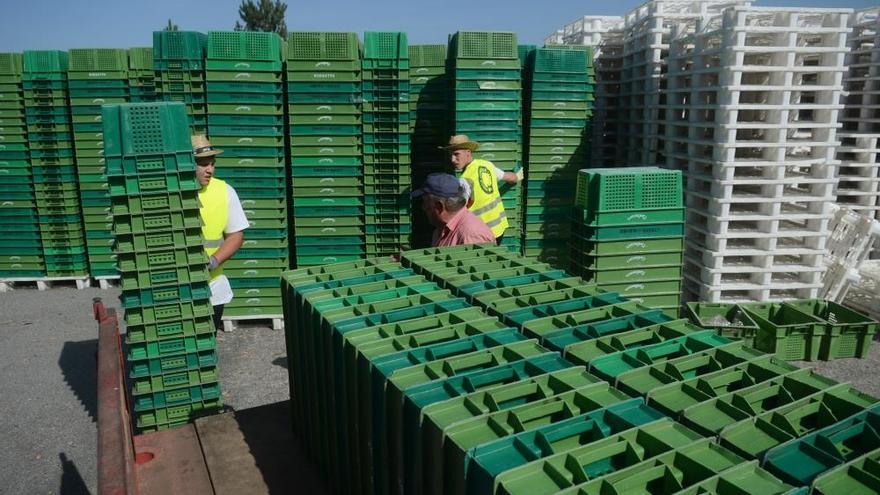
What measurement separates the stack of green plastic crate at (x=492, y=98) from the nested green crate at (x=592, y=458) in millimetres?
6798

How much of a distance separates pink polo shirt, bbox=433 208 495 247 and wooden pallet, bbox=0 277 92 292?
7.38m

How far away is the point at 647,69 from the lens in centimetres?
917

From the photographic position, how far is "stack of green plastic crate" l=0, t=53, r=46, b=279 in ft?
31.6

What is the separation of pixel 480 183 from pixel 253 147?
2.90 m

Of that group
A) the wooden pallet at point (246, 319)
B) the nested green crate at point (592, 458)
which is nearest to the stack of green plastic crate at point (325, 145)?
the wooden pallet at point (246, 319)

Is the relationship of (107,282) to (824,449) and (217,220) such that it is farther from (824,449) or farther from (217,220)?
(824,449)

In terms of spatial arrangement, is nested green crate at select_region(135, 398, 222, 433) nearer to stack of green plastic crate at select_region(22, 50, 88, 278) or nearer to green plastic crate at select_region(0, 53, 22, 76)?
stack of green plastic crate at select_region(22, 50, 88, 278)

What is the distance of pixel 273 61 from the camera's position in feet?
26.0

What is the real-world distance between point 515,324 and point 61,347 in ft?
22.8

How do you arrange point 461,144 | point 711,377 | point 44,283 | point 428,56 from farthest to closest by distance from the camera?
1. point 44,283
2. point 428,56
3. point 461,144
4. point 711,377

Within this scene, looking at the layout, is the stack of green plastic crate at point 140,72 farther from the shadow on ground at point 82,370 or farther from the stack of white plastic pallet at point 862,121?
the stack of white plastic pallet at point 862,121

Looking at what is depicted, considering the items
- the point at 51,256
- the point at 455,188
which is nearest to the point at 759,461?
the point at 455,188

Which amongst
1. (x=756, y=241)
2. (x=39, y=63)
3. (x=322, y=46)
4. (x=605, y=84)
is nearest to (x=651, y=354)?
(x=756, y=241)

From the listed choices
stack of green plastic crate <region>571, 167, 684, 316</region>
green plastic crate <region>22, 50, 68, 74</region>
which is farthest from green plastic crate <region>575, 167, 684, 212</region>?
green plastic crate <region>22, 50, 68, 74</region>
